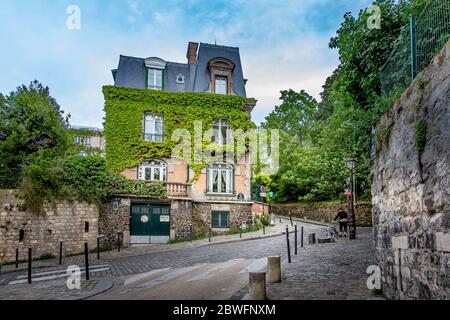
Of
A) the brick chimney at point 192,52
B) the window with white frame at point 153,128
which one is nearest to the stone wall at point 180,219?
the window with white frame at point 153,128

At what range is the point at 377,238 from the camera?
6.16 meters

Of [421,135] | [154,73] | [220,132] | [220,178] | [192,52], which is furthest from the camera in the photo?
[192,52]

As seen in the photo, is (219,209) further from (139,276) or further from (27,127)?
(139,276)

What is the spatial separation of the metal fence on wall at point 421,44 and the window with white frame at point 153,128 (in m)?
17.2

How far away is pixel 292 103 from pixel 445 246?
35.3 metres

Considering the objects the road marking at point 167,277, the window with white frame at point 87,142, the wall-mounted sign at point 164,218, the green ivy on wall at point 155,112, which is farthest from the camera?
the window with white frame at point 87,142

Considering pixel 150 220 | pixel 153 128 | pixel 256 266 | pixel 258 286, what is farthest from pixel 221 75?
pixel 258 286

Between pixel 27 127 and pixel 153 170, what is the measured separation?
23.0 feet

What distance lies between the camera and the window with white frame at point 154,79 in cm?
2303

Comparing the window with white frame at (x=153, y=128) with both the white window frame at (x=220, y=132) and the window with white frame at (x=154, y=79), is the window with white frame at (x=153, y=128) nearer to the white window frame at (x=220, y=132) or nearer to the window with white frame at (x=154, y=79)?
the window with white frame at (x=154, y=79)

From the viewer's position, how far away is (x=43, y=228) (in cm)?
1611

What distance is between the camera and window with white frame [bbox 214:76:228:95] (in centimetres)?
2386

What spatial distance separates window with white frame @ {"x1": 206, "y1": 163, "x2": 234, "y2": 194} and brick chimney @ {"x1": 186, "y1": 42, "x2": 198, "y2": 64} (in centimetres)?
768
